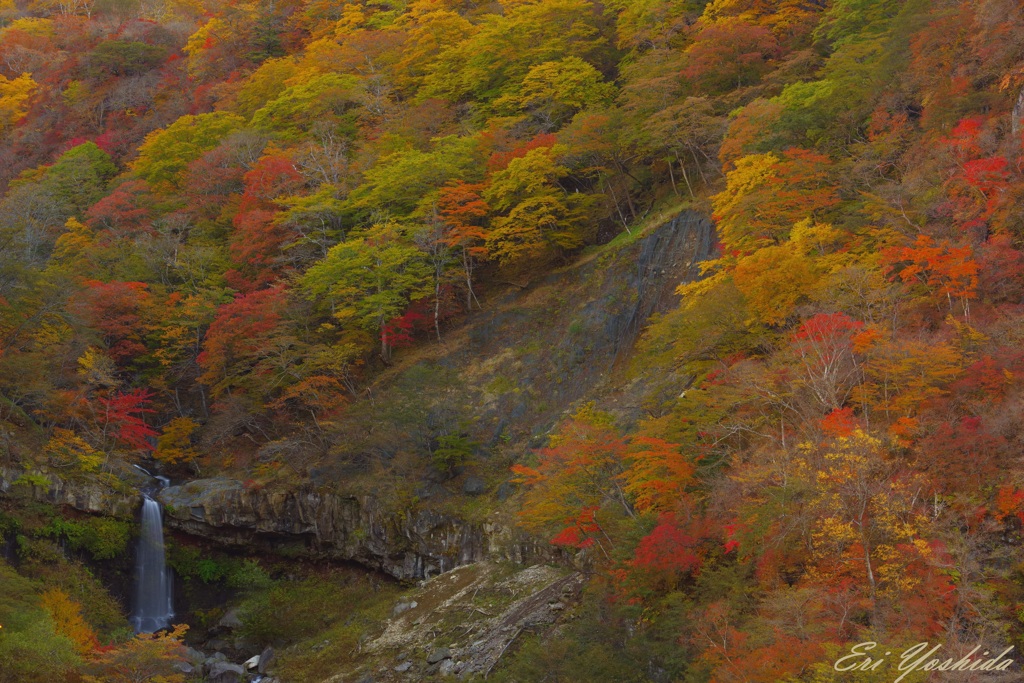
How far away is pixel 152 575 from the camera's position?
27453 millimetres

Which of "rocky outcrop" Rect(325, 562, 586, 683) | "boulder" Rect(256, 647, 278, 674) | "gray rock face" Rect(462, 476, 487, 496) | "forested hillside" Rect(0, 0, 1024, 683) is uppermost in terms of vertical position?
"forested hillside" Rect(0, 0, 1024, 683)

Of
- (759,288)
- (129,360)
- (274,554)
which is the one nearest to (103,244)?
(129,360)

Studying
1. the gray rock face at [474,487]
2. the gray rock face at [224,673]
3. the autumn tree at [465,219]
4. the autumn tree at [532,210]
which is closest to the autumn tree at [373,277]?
the autumn tree at [465,219]

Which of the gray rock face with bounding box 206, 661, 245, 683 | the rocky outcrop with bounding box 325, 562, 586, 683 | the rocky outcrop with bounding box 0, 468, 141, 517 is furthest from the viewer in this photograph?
the rocky outcrop with bounding box 0, 468, 141, 517

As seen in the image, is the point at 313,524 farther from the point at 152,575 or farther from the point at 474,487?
the point at 474,487

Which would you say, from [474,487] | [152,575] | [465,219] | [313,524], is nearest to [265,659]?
[313,524]

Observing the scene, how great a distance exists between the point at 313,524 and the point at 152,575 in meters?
5.69

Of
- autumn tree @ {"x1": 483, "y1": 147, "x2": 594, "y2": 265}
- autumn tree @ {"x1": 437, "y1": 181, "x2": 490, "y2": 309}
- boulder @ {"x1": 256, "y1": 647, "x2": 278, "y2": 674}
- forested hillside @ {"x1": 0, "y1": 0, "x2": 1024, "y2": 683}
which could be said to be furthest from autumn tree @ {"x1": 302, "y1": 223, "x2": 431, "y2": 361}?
boulder @ {"x1": 256, "y1": 647, "x2": 278, "y2": 674}

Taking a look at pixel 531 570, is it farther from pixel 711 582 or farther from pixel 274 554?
pixel 274 554

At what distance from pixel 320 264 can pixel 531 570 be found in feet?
50.2

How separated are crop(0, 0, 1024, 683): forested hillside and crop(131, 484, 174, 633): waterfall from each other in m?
2.04

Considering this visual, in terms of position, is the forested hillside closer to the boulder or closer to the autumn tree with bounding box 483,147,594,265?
the autumn tree with bounding box 483,147,594,265

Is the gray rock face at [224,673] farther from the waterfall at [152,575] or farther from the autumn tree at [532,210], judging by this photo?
the autumn tree at [532,210]

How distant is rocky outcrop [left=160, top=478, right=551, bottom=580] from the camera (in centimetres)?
2608
